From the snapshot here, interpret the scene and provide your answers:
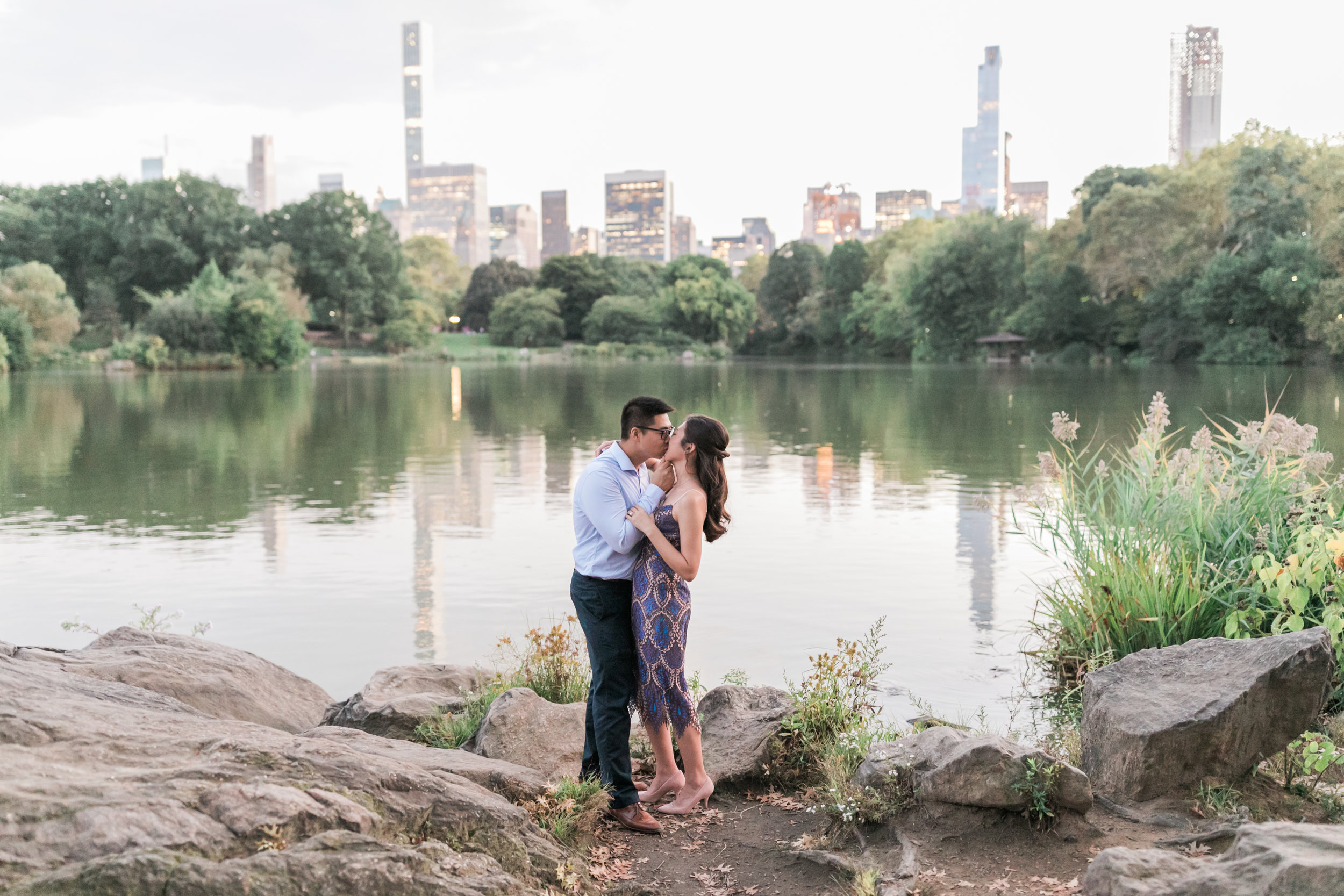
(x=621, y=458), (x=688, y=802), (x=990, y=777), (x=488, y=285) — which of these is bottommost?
(x=688, y=802)

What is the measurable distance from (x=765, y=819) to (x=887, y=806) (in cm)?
55

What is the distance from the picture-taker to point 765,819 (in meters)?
4.36

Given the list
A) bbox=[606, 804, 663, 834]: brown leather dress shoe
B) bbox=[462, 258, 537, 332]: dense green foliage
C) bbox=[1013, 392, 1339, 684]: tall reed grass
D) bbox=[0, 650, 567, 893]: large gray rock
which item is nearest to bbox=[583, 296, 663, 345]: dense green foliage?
bbox=[462, 258, 537, 332]: dense green foliage

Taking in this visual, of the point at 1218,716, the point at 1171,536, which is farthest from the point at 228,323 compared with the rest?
the point at 1218,716

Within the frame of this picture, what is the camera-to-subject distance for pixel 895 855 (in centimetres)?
382

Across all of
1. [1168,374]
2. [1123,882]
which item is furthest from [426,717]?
[1168,374]

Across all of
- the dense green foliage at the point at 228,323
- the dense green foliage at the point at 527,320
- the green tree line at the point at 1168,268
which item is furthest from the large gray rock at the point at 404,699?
the dense green foliage at the point at 527,320

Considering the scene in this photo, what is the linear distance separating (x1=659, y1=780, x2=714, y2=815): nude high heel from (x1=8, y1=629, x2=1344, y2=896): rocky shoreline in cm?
26

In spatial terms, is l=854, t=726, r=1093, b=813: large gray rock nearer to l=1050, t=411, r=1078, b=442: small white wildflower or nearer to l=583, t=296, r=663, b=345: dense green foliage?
l=1050, t=411, r=1078, b=442: small white wildflower

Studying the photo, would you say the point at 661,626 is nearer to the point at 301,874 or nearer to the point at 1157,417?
the point at 301,874

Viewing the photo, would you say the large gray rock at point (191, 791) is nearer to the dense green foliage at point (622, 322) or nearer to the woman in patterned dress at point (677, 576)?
the woman in patterned dress at point (677, 576)

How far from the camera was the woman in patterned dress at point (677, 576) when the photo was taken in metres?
4.09

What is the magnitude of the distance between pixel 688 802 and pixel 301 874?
6.58 ft

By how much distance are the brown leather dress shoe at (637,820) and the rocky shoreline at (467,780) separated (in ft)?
0.88
